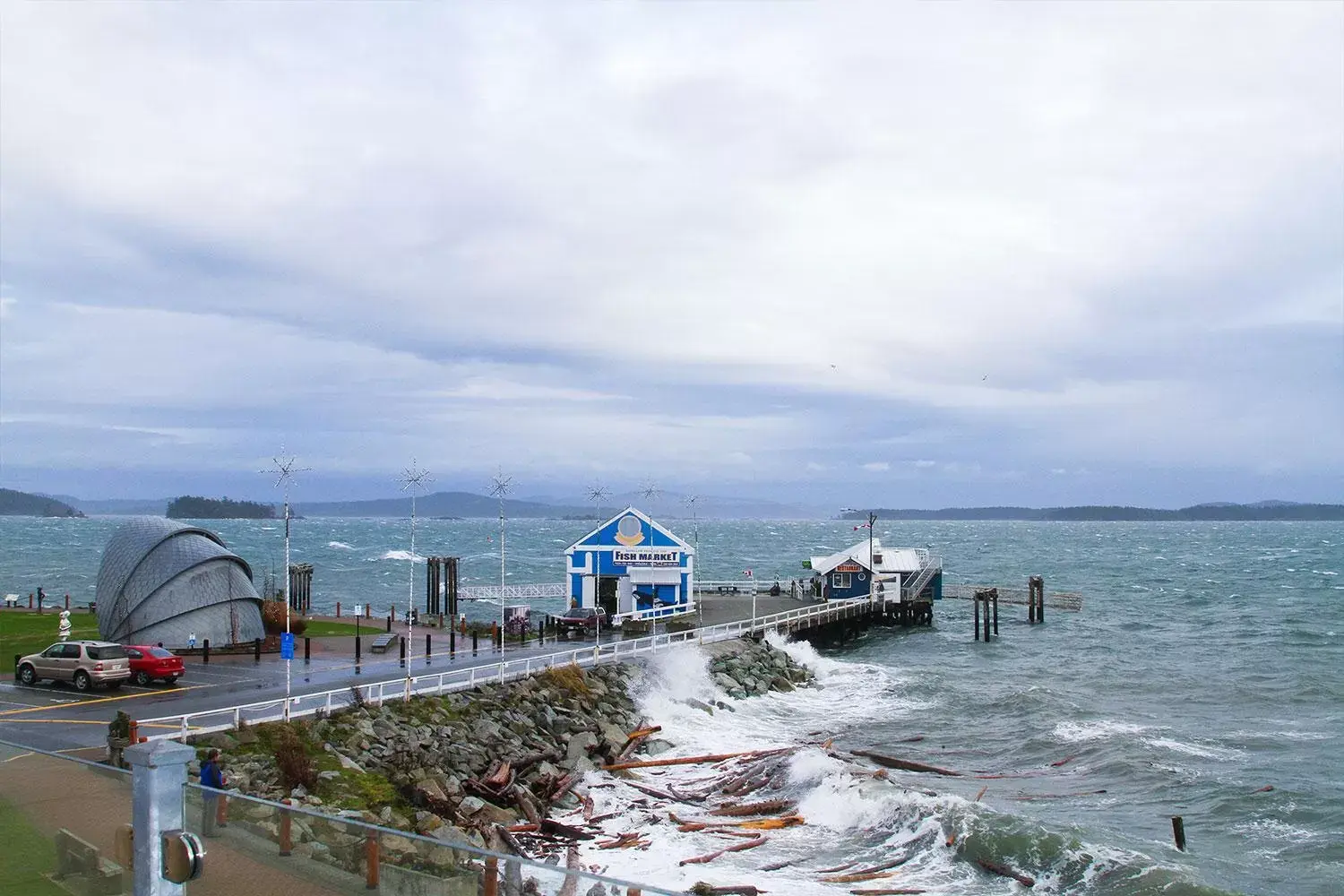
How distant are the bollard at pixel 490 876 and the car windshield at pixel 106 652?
2520 cm

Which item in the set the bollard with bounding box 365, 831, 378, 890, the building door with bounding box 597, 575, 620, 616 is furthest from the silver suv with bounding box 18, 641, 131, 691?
the building door with bounding box 597, 575, 620, 616

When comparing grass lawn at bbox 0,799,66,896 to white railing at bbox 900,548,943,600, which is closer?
grass lawn at bbox 0,799,66,896

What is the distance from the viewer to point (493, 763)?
1037 inches

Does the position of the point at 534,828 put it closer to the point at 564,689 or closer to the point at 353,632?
the point at 564,689

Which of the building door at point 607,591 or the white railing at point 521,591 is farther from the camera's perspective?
the white railing at point 521,591

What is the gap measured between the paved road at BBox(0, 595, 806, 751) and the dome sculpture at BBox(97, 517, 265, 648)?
2.31 m

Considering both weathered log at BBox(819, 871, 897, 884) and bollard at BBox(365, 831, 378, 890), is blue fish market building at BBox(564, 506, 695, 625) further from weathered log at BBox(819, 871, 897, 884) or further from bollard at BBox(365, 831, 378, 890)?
bollard at BBox(365, 831, 378, 890)

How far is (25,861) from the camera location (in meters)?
8.89

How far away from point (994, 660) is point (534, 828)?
4000 cm

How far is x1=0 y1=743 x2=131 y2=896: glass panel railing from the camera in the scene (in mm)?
8438

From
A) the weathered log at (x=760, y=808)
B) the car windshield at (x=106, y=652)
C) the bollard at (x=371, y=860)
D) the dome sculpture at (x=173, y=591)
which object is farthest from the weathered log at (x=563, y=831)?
the dome sculpture at (x=173, y=591)

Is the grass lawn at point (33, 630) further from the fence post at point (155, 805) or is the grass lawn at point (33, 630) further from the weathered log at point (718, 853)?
the fence post at point (155, 805)

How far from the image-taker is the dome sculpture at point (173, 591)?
→ 122 feet

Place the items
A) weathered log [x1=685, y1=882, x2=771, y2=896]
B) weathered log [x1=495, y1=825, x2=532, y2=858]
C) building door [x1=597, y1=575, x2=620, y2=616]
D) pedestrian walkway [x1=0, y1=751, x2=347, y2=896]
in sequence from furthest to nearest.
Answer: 1. building door [x1=597, y1=575, x2=620, y2=616]
2. weathered log [x1=495, y1=825, x2=532, y2=858]
3. weathered log [x1=685, y1=882, x2=771, y2=896]
4. pedestrian walkway [x1=0, y1=751, x2=347, y2=896]
